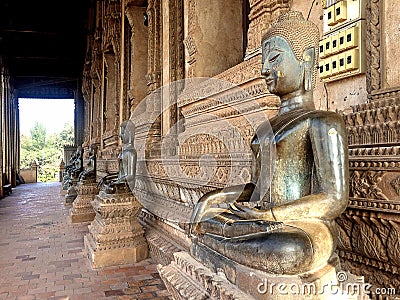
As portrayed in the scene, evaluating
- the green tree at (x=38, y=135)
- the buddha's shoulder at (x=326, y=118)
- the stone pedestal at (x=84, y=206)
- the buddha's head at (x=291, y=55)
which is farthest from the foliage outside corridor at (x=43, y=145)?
the buddha's shoulder at (x=326, y=118)

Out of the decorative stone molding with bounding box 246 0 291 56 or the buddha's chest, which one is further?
the decorative stone molding with bounding box 246 0 291 56

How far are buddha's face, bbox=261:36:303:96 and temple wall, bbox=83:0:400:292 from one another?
1.48 feet

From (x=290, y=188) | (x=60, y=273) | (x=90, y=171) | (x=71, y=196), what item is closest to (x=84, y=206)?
(x=90, y=171)

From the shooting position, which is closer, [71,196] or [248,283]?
[248,283]

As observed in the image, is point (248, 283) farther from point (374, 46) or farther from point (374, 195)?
point (374, 46)

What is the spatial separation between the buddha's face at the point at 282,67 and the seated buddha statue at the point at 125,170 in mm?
3462

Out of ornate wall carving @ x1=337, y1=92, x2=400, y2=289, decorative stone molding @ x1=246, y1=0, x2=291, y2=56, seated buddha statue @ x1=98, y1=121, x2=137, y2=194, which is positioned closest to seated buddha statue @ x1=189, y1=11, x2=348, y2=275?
ornate wall carving @ x1=337, y1=92, x2=400, y2=289

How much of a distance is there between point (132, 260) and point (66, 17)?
600 inches

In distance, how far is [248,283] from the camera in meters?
1.52

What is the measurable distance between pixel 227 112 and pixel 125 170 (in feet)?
7.30

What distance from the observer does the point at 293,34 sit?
5.82ft

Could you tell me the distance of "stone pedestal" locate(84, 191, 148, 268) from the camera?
4629 mm

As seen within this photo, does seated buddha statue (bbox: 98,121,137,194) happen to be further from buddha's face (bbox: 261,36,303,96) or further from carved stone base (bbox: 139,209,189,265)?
buddha's face (bbox: 261,36,303,96)

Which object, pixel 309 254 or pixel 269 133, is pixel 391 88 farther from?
pixel 309 254
